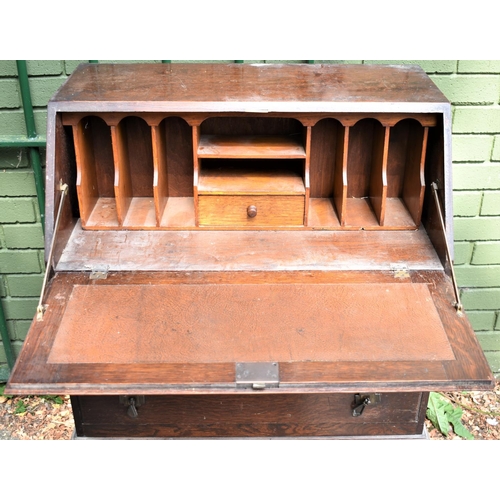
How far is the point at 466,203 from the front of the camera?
10.9 feet

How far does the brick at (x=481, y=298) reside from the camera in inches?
142

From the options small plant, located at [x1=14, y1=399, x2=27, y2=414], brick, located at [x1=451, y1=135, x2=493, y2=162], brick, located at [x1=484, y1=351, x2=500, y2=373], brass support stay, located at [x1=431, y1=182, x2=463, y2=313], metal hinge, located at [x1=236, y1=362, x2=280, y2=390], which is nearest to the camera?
metal hinge, located at [x1=236, y1=362, x2=280, y2=390]

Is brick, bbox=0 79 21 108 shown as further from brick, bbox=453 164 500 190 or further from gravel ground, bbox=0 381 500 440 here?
brick, bbox=453 164 500 190

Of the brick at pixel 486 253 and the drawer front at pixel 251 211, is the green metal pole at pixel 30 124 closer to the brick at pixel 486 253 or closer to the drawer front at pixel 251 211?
the drawer front at pixel 251 211

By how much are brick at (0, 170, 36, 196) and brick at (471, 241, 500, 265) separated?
238cm

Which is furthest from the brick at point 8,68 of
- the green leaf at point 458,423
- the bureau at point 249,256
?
the green leaf at point 458,423

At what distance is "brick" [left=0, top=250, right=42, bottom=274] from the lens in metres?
3.39

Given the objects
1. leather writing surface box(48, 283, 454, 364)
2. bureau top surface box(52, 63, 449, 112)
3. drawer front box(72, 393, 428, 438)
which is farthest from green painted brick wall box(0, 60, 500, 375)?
drawer front box(72, 393, 428, 438)

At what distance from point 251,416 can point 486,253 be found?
6.11 ft

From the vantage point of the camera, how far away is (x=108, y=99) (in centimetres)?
221

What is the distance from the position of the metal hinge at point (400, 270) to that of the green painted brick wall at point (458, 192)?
113cm

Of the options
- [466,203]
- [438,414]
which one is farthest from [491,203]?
[438,414]

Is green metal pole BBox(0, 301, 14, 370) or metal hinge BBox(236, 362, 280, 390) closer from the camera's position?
metal hinge BBox(236, 362, 280, 390)
